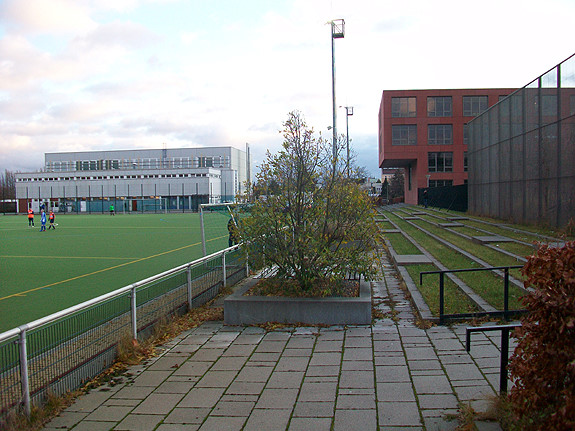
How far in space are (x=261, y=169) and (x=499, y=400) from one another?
563cm

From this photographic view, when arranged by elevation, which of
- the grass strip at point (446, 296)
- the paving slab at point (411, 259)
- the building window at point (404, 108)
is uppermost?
the building window at point (404, 108)

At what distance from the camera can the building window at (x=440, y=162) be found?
62.9 metres

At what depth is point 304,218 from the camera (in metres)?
8.45

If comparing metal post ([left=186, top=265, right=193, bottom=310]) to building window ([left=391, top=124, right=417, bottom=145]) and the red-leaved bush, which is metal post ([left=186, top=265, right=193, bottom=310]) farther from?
building window ([left=391, top=124, right=417, bottom=145])

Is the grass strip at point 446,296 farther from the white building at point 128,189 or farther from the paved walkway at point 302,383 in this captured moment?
the white building at point 128,189

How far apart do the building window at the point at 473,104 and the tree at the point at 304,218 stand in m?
58.3

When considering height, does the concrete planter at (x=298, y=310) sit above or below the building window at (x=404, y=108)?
below

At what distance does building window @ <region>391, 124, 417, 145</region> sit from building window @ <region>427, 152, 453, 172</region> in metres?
2.82

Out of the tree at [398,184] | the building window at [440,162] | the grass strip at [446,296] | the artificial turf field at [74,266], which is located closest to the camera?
the grass strip at [446,296]

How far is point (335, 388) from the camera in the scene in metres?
5.21

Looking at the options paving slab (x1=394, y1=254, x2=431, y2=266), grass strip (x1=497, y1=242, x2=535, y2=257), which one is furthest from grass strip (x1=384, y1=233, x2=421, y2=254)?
grass strip (x1=497, y1=242, x2=535, y2=257)

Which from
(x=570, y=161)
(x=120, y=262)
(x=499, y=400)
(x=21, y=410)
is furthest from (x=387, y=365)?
(x=570, y=161)

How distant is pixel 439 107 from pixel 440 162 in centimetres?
667

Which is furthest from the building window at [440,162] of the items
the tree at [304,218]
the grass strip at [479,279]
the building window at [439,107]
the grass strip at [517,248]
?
the tree at [304,218]
